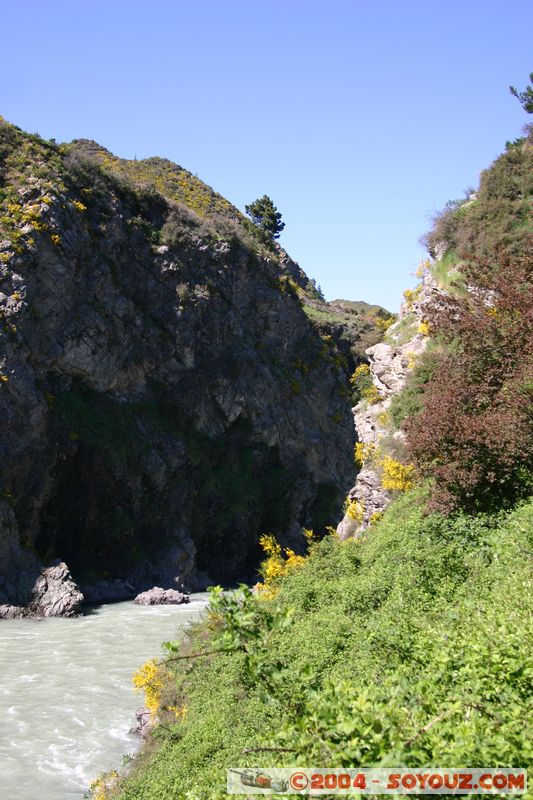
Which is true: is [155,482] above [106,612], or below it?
above

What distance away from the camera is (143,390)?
48.5 metres

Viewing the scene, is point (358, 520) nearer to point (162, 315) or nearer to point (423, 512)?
point (423, 512)

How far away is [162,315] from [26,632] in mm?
28520

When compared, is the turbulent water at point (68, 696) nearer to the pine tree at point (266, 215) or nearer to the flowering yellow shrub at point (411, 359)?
the flowering yellow shrub at point (411, 359)

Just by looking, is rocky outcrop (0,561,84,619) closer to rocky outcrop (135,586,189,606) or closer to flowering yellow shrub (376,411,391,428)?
rocky outcrop (135,586,189,606)

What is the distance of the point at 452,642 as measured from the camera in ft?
23.0

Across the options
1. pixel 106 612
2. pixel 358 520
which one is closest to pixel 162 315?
pixel 106 612

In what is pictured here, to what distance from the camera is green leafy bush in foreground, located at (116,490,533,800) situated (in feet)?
13.9

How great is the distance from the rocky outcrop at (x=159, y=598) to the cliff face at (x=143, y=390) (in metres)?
4.76

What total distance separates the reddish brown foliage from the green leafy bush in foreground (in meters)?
0.82

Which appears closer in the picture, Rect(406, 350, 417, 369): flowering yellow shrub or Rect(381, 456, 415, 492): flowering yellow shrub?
Rect(381, 456, 415, 492): flowering yellow shrub

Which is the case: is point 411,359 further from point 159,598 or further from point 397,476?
point 159,598

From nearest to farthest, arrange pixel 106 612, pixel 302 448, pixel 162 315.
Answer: pixel 106 612 < pixel 162 315 < pixel 302 448

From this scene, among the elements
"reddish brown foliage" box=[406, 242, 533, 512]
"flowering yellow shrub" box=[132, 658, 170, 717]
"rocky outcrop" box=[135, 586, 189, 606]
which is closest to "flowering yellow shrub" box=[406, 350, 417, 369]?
"reddish brown foliage" box=[406, 242, 533, 512]
